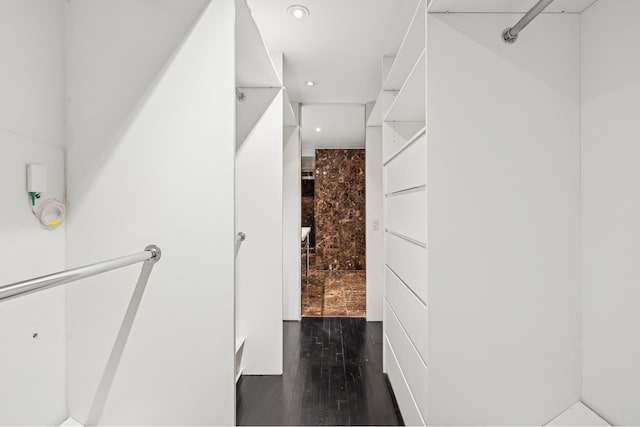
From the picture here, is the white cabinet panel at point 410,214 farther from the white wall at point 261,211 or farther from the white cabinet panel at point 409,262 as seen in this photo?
the white wall at point 261,211

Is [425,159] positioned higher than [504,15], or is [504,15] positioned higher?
[504,15]

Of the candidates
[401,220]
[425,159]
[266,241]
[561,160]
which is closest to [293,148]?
[266,241]

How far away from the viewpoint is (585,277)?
4.07 feet

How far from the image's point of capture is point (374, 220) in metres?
3.63

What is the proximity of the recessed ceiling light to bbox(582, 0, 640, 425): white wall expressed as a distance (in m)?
1.48

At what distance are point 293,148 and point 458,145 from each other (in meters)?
2.49

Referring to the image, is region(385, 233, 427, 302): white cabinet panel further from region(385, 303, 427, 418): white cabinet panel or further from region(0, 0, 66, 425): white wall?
region(0, 0, 66, 425): white wall

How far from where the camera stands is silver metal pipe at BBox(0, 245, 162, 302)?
26.1 inches

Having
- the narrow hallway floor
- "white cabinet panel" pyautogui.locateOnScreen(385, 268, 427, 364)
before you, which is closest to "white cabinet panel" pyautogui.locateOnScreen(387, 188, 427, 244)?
"white cabinet panel" pyautogui.locateOnScreen(385, 268, 427, 364)

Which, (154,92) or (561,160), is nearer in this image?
(154,92)

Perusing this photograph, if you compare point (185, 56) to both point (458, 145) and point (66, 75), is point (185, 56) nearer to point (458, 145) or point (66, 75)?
point (66, 75)

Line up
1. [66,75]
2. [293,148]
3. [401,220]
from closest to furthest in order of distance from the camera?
[66,75]
[401,220]
[293,148]

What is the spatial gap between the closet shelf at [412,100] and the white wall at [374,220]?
1.25 m

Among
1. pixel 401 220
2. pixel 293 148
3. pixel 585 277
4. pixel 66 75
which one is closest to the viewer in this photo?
pixel 66 75
